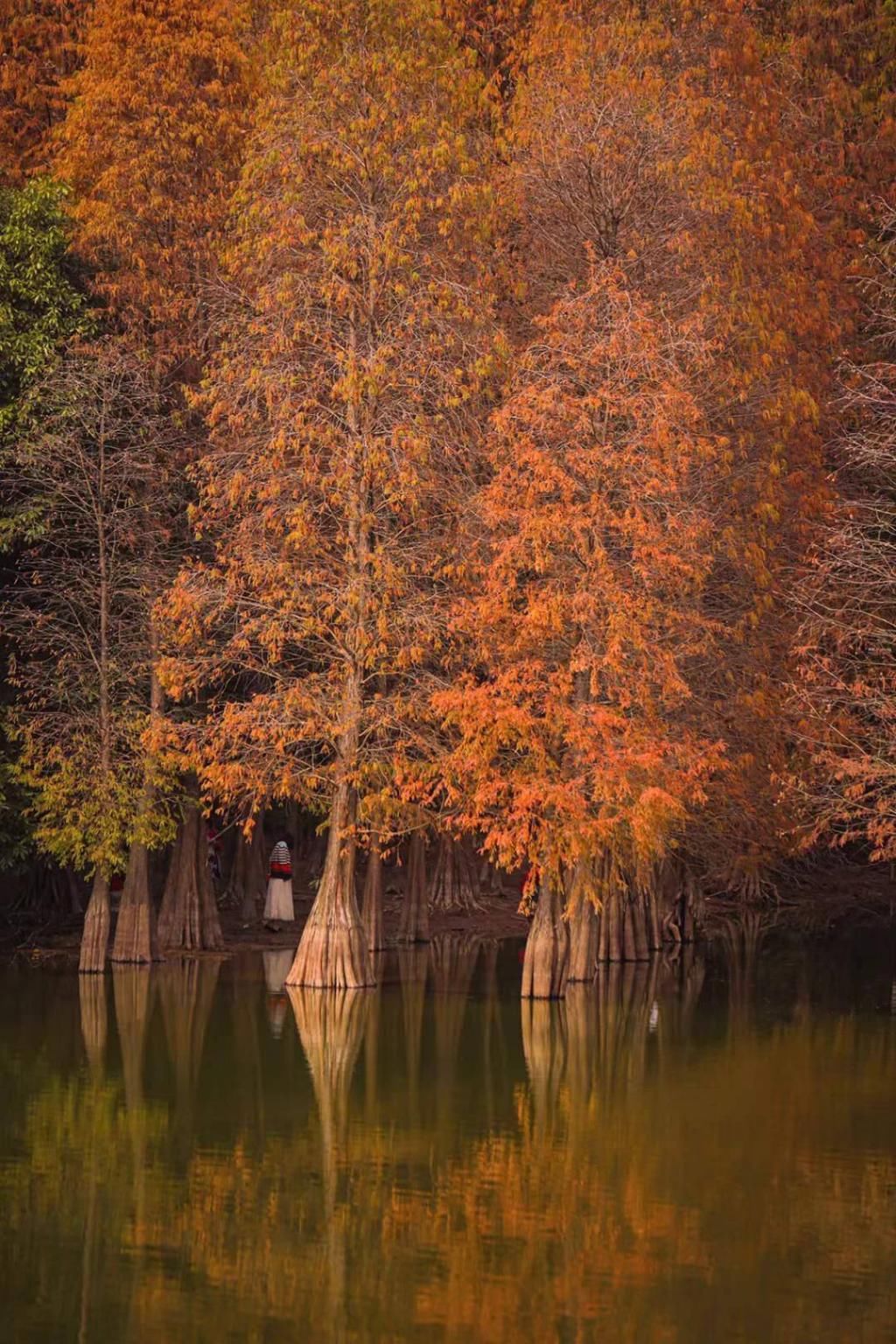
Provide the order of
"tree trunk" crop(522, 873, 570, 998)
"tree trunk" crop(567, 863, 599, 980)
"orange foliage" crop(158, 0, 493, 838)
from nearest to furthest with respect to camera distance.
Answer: "orange foliage" crop(158, 0, 493, 838) < "tree trunk" crop(522, 873, 570, 998) < "tree trunk" crop(567, 863, 599, 980)

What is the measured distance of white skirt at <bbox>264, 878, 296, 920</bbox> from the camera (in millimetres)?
42500

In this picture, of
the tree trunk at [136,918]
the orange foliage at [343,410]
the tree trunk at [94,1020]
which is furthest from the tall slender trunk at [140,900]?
the tree trunk at [94,1020]

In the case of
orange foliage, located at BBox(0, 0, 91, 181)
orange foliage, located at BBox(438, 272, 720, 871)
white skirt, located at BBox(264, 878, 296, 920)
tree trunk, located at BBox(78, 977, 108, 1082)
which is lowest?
tree trunk, located at BBox(78, 977, 108, 1082)

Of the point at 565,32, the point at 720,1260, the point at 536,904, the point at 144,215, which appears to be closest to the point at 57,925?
the point at 536,904

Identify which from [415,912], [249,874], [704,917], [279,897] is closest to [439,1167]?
[415,912]

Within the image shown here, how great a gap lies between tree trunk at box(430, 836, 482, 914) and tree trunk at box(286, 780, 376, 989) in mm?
14153

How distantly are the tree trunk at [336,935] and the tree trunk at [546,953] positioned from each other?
255cm

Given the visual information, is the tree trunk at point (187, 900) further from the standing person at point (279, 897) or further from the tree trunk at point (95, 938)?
the standing person at point (279, 897)

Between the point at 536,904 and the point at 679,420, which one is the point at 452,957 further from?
the point at 679,420

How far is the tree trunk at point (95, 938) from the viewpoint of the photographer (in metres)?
34.4

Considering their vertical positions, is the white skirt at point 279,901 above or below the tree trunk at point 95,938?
above

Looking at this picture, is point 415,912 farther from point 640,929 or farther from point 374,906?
point 640,929

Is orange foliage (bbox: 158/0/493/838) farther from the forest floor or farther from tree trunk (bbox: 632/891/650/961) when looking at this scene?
tree trunk (bbox: 632/891/650/961)

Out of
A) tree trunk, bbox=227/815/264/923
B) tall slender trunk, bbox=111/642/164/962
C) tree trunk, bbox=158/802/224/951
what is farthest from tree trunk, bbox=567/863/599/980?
tree trunk, bbox=227/815/264/923
